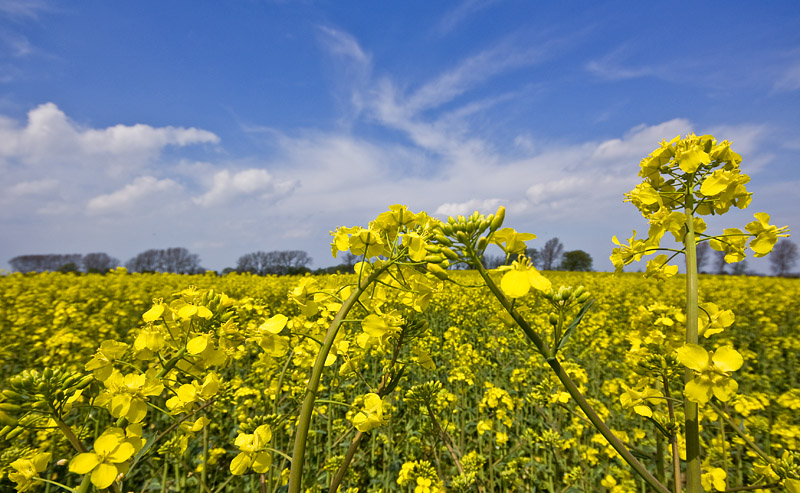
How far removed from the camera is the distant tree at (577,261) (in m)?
60.0

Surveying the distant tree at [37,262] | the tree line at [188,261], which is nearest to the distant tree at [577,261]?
the tree line at [188,261]

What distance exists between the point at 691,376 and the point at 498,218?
92 cm

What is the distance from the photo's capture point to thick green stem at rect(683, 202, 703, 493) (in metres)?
1.06

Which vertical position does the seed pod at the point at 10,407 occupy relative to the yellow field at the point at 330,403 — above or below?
above

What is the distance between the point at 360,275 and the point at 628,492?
10.5 feet

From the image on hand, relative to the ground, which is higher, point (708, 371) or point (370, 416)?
point (708, 371)

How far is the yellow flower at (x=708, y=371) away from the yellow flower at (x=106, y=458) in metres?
1.74

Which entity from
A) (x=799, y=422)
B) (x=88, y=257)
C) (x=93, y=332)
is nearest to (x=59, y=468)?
(x=93, y=332)

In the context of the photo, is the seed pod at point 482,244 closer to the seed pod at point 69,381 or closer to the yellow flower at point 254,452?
the yellow flower at point 254,452

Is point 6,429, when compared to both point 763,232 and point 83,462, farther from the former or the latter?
point 763,232

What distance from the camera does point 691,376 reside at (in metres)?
1.19

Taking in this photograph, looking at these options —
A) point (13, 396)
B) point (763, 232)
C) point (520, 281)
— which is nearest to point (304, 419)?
point (520, 281)

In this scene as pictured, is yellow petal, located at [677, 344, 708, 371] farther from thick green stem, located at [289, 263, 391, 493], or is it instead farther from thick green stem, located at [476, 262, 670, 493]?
thick green stem, located at [289, 263, 391, 493]

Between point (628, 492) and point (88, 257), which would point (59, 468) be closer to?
point (628, 492)
